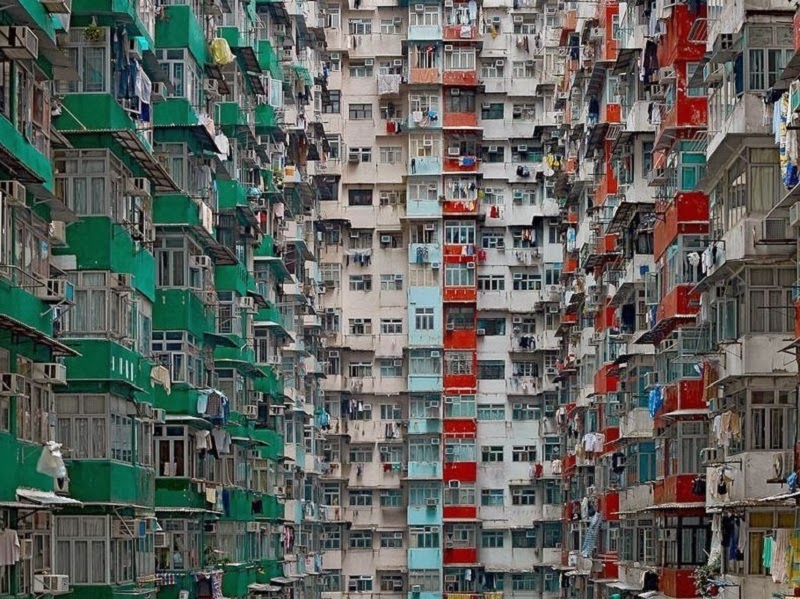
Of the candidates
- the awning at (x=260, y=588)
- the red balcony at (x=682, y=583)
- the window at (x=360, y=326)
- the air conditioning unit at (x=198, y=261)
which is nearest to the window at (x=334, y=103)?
the window at (x=360, y=326)

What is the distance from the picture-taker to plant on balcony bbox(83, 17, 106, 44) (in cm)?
3162

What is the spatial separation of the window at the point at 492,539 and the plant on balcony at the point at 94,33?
48.0 metres

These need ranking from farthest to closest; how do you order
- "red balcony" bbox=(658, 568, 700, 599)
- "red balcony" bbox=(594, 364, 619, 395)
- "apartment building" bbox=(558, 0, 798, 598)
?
"red balcony" bbox=(594, 364, 619, 395) < "red balcony" bbox=(658, 568, 700, 599) < "apartment building" bbox=(558, 0, 798, 598)

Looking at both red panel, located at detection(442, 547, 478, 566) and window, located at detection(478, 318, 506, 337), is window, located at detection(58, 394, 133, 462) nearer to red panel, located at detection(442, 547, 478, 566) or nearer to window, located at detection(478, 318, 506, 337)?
red panel, located at detection(442, 547, 478, 566)

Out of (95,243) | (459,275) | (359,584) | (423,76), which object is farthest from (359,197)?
(95,243)

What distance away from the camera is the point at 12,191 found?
25.2 metres

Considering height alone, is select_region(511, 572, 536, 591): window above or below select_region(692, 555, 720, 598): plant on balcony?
below

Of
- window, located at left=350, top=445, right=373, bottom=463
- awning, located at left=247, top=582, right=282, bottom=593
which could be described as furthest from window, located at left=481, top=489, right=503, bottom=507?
awning, located at left=247, top=582, right=282, bottom=593

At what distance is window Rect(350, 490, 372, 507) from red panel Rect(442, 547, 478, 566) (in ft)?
12.1

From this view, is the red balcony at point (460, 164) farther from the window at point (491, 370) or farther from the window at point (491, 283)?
the window at point (491, 370)

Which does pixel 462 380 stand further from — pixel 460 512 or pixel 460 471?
pixel 460 512

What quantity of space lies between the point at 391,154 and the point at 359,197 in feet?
7.06

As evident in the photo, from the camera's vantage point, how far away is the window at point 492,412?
78188mm

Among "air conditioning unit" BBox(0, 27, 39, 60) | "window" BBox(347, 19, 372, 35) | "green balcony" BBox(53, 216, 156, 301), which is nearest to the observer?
"air conditioning unit" BBox(0, 27, 39, 60)
